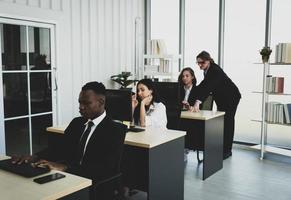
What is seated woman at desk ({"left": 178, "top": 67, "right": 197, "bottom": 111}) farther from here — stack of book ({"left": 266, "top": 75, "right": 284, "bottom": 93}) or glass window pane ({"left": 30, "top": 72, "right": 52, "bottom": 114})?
glass window pane ({"left": 30, "top": 72, "right": 52, "bottom": 114})

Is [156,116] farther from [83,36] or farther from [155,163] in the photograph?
[83,36]

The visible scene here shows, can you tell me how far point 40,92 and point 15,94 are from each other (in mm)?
433

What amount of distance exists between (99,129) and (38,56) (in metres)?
2.70

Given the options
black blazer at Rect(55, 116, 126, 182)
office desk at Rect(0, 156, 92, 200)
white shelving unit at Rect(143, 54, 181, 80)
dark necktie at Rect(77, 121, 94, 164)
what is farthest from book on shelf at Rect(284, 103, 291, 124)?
office desk at Rect(0, 156, 92, 200)

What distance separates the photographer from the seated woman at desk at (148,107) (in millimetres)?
3730

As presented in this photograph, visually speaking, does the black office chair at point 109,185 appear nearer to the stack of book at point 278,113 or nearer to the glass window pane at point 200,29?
the stack of book at point 278,113

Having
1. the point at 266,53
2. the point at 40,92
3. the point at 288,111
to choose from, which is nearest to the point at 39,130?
the point at 40,92

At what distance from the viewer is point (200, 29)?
249 inches

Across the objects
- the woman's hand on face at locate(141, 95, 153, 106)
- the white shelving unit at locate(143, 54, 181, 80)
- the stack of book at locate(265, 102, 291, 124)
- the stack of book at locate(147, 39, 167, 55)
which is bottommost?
the stack of book at locate(265, 102, 291, 124)

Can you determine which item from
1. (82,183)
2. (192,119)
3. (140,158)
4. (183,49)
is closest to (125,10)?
(183,49)

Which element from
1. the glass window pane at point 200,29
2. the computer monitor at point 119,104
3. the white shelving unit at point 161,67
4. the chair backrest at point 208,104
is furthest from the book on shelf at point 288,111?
the computer monitor at point 119,104

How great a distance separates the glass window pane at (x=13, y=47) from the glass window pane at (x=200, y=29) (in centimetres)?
319

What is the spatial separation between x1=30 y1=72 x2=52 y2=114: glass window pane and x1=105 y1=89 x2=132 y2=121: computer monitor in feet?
6.16

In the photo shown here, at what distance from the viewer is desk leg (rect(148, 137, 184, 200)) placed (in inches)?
116
